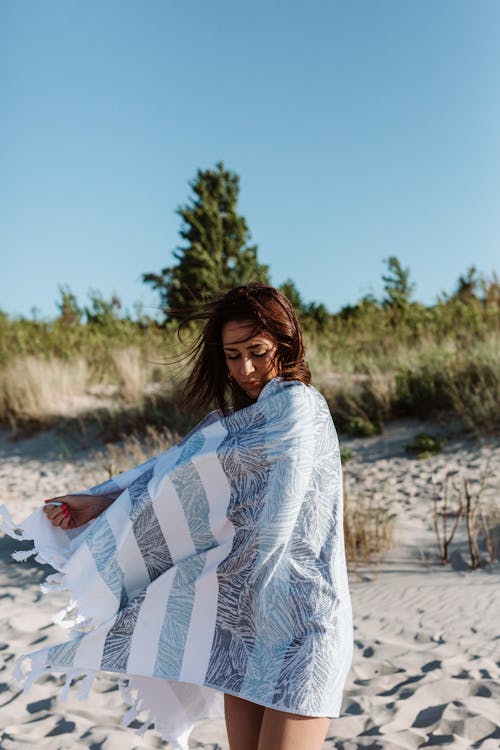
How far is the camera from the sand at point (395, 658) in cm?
314

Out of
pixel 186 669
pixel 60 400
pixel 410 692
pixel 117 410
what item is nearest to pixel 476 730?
pixel 410 692

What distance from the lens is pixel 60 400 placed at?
12078 mm

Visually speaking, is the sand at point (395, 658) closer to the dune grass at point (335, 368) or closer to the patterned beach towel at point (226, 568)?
the patterned beach towel at point (226, 568)

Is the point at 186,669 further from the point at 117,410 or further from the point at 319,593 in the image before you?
the point at 117,410

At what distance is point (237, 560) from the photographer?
6.06 feet

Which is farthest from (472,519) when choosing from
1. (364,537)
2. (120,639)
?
(120,639)

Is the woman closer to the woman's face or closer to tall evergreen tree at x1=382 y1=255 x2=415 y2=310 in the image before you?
the woman's face

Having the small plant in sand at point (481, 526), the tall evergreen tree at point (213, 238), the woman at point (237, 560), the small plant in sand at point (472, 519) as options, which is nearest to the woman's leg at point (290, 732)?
the woman at point (237, 560)

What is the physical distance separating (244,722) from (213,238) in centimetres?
2395

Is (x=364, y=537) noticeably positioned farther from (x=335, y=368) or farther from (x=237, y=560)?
(x=335, y=368)

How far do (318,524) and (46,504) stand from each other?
0.82m

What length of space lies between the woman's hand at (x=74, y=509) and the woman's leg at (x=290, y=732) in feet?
2.52

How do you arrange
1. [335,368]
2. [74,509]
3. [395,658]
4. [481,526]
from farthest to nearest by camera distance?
[335,368] < [481,526] < [395,658] < [74,509]

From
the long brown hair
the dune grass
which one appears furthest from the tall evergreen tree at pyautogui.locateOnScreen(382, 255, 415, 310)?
the long brown hair
